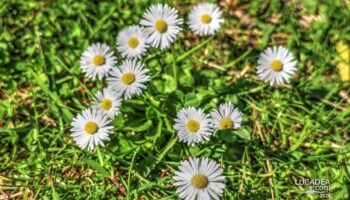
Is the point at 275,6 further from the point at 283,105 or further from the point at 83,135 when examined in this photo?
the point at 83,135

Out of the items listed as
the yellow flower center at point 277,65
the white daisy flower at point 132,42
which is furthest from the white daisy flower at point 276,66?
the white daisy flower at point 132,42

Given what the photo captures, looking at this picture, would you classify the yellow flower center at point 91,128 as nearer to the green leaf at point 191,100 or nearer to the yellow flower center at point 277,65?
the green leaf at point 191,100

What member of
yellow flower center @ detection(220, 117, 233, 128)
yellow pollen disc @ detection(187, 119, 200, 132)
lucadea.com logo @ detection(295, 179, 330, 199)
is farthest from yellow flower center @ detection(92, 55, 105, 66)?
lucadea.com logo @ detection(295, 179, 330, 199)

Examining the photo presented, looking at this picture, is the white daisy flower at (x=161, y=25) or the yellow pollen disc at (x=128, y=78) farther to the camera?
the white daisy flower at (x=161, y=25)

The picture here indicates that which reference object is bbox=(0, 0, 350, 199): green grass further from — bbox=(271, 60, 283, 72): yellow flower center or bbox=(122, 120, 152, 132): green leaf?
bbox=(271, 60, 283, 72): yellow flower center

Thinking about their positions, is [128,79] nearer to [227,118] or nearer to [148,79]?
[148,79]

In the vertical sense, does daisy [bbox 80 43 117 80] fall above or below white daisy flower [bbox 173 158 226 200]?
above
